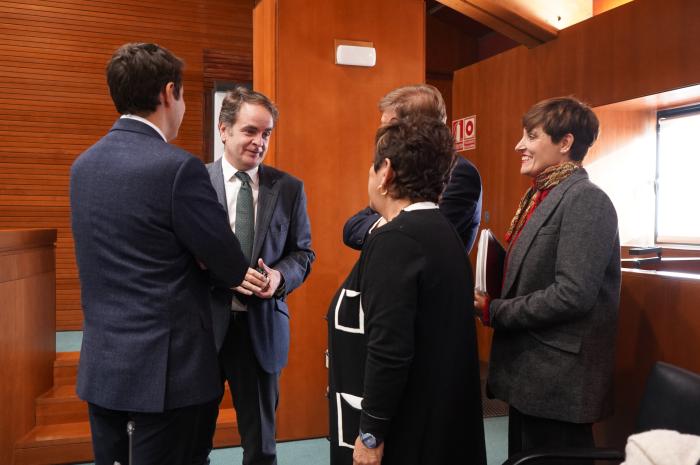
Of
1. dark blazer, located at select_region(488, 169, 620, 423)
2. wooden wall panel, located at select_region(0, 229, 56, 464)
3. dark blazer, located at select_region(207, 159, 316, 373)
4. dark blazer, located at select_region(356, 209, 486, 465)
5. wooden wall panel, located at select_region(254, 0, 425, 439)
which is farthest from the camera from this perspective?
wooden wall panel, located at select_region(254, 0, 425, 439)

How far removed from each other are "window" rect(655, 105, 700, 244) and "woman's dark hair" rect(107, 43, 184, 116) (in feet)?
10.2

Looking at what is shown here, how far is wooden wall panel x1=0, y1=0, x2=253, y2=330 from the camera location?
589 cm

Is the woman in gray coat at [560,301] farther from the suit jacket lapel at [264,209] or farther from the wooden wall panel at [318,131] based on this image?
the wooden wall panel at [318,131]

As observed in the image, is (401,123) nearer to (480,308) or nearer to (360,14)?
(480,308)

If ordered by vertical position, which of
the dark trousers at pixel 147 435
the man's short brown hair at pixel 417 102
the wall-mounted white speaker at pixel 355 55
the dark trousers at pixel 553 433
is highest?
the wall-mounted white speaker at pixel 355 55

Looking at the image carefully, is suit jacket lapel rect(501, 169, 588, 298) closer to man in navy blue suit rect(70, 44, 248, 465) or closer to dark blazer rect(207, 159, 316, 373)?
dark blazer rect(207, 159, 316, 373)

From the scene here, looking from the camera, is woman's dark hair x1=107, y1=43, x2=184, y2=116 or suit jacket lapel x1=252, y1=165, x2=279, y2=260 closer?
woman's dark hair x1=107, y1=43, x2=184, y2=116

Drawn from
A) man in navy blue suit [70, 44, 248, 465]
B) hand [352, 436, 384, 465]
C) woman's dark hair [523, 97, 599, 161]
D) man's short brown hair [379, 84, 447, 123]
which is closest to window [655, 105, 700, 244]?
woman's dark hair [523, 97, 599, 161]

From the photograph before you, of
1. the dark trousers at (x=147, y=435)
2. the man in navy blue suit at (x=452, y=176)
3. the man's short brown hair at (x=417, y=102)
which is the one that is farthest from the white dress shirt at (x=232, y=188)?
the dark trousers at (x=147, y=435)

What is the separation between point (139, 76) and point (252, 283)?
793mm

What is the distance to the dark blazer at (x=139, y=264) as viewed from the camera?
1.46 meters

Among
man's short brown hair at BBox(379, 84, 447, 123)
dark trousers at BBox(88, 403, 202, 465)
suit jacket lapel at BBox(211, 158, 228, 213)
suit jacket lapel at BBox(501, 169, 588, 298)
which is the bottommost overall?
dark trousers at BBox(88, 403, 202, 465)

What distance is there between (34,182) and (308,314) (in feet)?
13.0

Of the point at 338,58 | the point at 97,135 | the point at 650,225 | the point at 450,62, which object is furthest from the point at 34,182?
the point at 650,225
